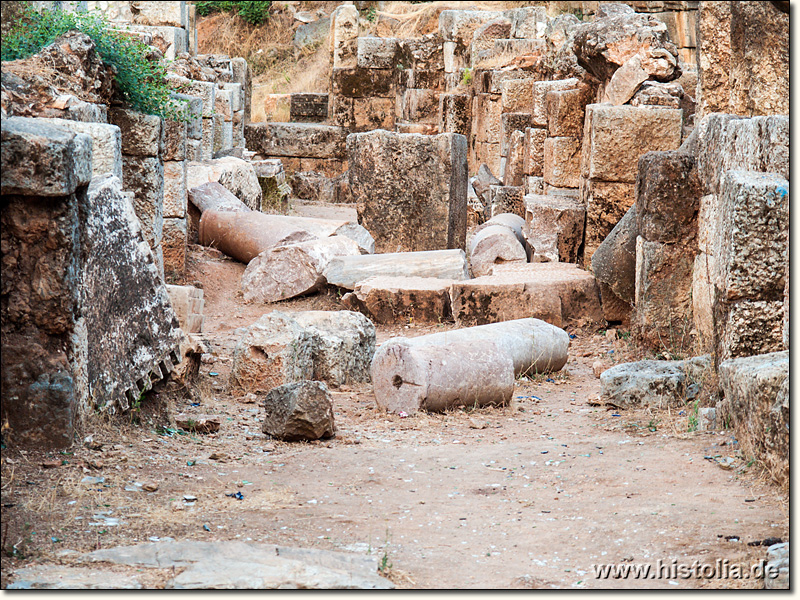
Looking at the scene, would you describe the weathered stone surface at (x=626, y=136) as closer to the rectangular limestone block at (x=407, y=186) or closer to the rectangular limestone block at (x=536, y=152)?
the rectangular limestone block at (x=407, y=186)

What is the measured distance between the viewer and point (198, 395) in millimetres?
5273

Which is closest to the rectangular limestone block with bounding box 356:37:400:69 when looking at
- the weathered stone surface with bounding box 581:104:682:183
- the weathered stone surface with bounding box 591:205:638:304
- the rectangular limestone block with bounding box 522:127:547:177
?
the rectangular limestone block with bounding box 522:127:547:177

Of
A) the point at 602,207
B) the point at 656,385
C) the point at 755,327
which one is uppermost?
Answer: the point at 602,207

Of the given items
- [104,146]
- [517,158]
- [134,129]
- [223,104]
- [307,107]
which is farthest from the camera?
[307,107]

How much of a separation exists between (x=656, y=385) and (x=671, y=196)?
147 cm

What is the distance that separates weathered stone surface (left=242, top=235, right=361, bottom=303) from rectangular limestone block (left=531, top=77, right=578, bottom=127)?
11.8 ft

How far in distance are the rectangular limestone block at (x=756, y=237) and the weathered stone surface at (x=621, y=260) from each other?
2.31 meters

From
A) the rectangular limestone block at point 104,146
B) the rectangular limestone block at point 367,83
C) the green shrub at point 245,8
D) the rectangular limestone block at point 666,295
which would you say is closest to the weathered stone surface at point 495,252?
the rectangular limestone block at point 666,295

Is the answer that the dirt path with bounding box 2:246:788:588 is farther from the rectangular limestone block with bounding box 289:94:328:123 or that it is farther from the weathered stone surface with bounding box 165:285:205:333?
the rectangular limestone block with bounding box 289:94:328:123

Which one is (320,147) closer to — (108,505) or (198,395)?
(198,395)

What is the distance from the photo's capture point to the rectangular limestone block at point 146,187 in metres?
6.96

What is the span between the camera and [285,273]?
8578mm

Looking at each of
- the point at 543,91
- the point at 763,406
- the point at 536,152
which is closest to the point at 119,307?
the point at 763,406

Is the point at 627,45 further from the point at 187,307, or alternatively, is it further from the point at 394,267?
the point at 187,307
